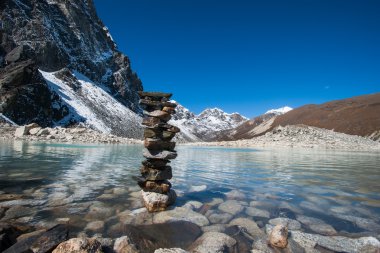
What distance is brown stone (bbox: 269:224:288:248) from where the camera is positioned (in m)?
5.69

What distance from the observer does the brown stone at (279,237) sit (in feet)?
18.7

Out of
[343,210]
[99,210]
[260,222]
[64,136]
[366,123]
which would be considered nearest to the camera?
[260,222]

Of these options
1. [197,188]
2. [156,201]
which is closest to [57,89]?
[197,188]

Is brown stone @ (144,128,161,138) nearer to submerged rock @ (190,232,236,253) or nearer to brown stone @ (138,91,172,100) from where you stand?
brown stone @ (138,91,172,100)

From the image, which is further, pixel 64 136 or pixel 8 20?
pixel 8 20

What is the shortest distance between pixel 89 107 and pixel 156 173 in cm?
14539

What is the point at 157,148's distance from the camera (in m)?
9.34

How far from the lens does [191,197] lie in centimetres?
1009

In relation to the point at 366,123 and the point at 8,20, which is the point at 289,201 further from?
the point at 8,20

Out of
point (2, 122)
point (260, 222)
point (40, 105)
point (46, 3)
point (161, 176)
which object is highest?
point (46, 3)

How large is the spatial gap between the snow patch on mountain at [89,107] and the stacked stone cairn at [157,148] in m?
119

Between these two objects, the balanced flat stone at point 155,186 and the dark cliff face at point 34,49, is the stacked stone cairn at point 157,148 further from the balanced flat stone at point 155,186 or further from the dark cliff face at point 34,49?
the dark cliff face at point 34,49

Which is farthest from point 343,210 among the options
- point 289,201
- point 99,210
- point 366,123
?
point 366,123

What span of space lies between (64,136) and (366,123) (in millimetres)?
96448
